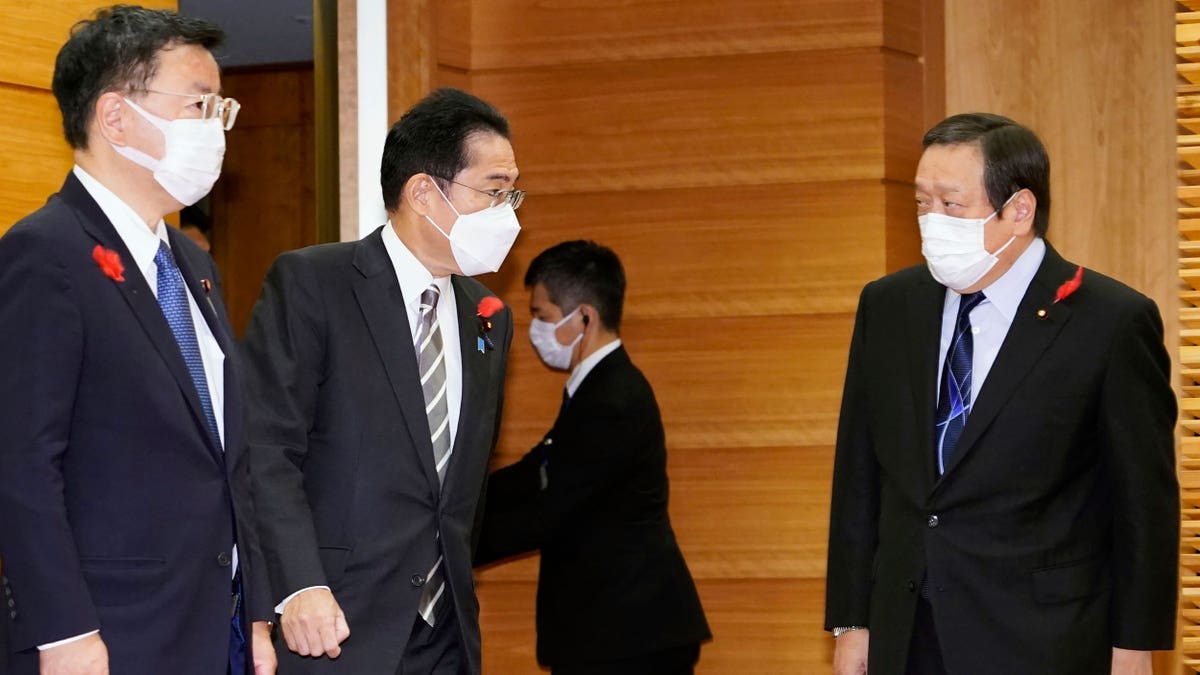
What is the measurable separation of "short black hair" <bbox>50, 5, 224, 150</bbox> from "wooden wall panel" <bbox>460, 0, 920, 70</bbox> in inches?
112

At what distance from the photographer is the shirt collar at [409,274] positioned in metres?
3.32

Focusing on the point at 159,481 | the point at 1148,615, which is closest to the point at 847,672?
the point at 1148,615

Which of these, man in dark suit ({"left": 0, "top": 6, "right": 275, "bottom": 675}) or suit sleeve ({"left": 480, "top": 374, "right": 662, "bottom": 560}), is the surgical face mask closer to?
man in dark suit ({"left": 0, "top": 6, "right": 275, "bottom": 675})

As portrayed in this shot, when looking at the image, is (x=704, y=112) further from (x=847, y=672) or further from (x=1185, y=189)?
(x=847, y=672)

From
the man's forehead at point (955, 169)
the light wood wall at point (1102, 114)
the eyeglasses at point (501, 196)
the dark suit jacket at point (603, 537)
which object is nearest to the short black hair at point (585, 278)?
the dark suit jacket at point (603, 537)

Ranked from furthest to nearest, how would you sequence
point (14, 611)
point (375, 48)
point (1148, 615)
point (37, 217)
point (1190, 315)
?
point (375, 48) < point (1190, 315) < point (1148, 615) < point (37, 217) < point (14, 611)

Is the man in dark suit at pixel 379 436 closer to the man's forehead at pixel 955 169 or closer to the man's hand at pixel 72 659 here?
the man's hand at pixel 72 659

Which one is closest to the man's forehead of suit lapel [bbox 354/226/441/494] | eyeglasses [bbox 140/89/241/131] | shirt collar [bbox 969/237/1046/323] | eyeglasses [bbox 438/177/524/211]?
shirt collar [bbox 969/237/1046/323]

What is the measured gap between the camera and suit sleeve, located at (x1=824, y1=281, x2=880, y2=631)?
132 inches

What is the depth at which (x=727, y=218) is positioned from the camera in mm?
5375

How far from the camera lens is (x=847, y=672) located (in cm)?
337

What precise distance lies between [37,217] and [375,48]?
2.64 metres

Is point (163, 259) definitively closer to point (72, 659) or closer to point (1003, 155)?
point (72, 659)

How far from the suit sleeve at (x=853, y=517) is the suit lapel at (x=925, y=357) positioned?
5.4 inches
